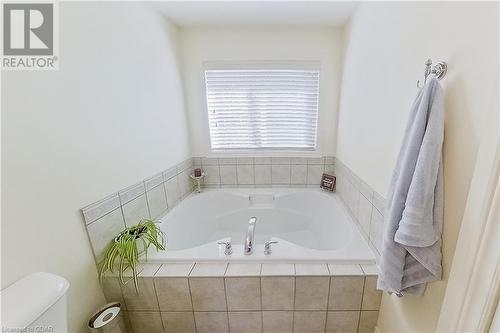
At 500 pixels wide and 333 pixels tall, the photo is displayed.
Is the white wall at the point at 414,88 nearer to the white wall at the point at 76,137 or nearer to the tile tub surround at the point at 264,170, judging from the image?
the tile tub surround at the point at 264,170

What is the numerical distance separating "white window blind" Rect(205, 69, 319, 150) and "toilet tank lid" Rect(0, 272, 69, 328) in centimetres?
176

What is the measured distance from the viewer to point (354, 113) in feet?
5.59

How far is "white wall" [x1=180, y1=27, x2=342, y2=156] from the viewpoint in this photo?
2049mm

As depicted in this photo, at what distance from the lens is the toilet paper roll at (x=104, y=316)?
107 centimetres

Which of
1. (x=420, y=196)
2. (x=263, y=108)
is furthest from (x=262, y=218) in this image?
(x=420, y=196)

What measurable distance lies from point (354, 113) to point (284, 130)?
0.77m

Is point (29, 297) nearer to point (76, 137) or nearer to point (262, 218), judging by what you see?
point (76, 137)

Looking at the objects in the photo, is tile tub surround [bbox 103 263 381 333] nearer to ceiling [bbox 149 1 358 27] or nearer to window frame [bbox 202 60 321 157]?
window frame [bbox 202 60 321 157]

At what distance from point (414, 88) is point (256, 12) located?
4.69ft

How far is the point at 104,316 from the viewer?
3.62 feet

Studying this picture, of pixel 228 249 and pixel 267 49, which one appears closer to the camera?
pixel 228 249

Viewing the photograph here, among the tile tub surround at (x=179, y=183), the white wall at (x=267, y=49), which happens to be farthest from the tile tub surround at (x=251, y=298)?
the white wall at (x=267, y=49)

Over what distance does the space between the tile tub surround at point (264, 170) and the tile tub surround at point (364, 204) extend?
1.03 ft

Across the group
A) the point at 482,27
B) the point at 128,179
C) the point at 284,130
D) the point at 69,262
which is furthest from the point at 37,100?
the point at 284,130
